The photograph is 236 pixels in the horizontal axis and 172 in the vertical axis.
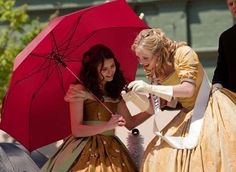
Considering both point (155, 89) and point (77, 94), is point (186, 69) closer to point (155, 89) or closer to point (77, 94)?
point (155, 89)

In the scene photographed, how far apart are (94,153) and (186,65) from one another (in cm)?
75

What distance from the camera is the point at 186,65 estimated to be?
2.91m

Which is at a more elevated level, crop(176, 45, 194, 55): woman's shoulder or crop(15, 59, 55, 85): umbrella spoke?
crop(176, 45, 194, 55): woman's shoulder

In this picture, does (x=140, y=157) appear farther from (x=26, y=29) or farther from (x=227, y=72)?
(x=26, y=29)

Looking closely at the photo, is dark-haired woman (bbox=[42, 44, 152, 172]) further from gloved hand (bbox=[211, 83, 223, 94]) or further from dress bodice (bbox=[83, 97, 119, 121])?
gloved hand (bbox=[211, 83, 223, 94])

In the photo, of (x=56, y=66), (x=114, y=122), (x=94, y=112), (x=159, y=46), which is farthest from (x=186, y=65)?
(x=56, y=66)

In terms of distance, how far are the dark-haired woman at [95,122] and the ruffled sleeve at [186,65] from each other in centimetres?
48

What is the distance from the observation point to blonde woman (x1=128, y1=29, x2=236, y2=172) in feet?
9.26

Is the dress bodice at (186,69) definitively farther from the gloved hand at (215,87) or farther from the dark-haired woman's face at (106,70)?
the dark-haired woman's face at (106,70)

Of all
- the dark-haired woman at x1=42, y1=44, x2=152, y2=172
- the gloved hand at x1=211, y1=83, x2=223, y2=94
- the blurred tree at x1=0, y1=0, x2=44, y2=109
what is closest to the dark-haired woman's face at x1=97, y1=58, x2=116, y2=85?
the dark-haired woman at x1=42, y1=44, x2=152, y2=172

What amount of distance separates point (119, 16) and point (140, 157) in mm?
847

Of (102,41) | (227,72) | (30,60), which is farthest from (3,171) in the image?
(227,72)

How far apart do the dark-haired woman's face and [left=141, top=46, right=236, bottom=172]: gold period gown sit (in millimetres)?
374

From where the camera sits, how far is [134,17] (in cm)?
344
